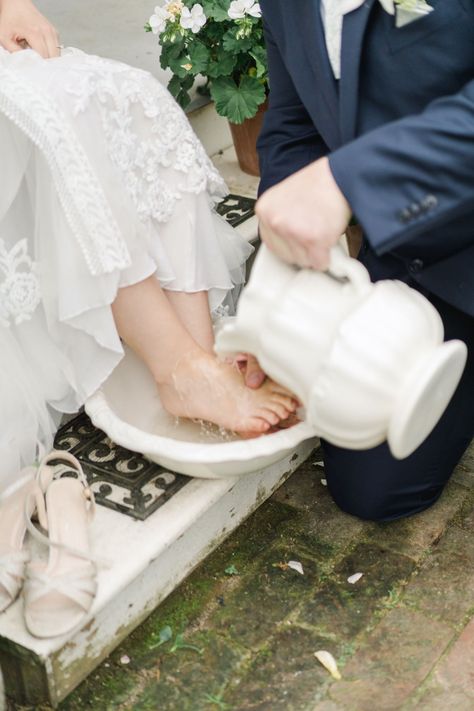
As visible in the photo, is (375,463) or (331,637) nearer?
(331,637)

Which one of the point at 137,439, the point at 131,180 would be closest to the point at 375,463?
the point at 137,439

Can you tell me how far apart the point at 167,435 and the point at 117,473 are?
149mm

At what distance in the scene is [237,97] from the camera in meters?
3.09

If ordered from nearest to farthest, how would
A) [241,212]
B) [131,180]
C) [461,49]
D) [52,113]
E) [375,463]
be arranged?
[461,49] < [52,113] < [131,180] < [375,463] < [241,212]

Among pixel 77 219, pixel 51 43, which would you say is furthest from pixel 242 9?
pixel 77 219

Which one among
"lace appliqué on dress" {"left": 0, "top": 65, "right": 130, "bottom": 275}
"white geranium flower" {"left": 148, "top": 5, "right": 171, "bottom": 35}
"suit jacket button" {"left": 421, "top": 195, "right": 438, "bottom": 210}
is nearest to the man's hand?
"suit jacket button" {"left": 421, "top": 195, "right": 438, "bottom": 210}

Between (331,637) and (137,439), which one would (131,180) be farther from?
(331,637)

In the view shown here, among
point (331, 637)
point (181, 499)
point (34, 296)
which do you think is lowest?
point (331, 637)

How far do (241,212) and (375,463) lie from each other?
1.00 metres

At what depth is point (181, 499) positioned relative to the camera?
2230mm

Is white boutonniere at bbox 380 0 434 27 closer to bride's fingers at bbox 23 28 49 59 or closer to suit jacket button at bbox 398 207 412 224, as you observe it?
suit jacket button at bbox 398 207 412 224

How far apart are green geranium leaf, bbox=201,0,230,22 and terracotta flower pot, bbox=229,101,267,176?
0.95ft

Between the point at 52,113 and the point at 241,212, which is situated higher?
the point at 52,113

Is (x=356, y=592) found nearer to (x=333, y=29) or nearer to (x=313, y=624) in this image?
(x=313, y=624)
